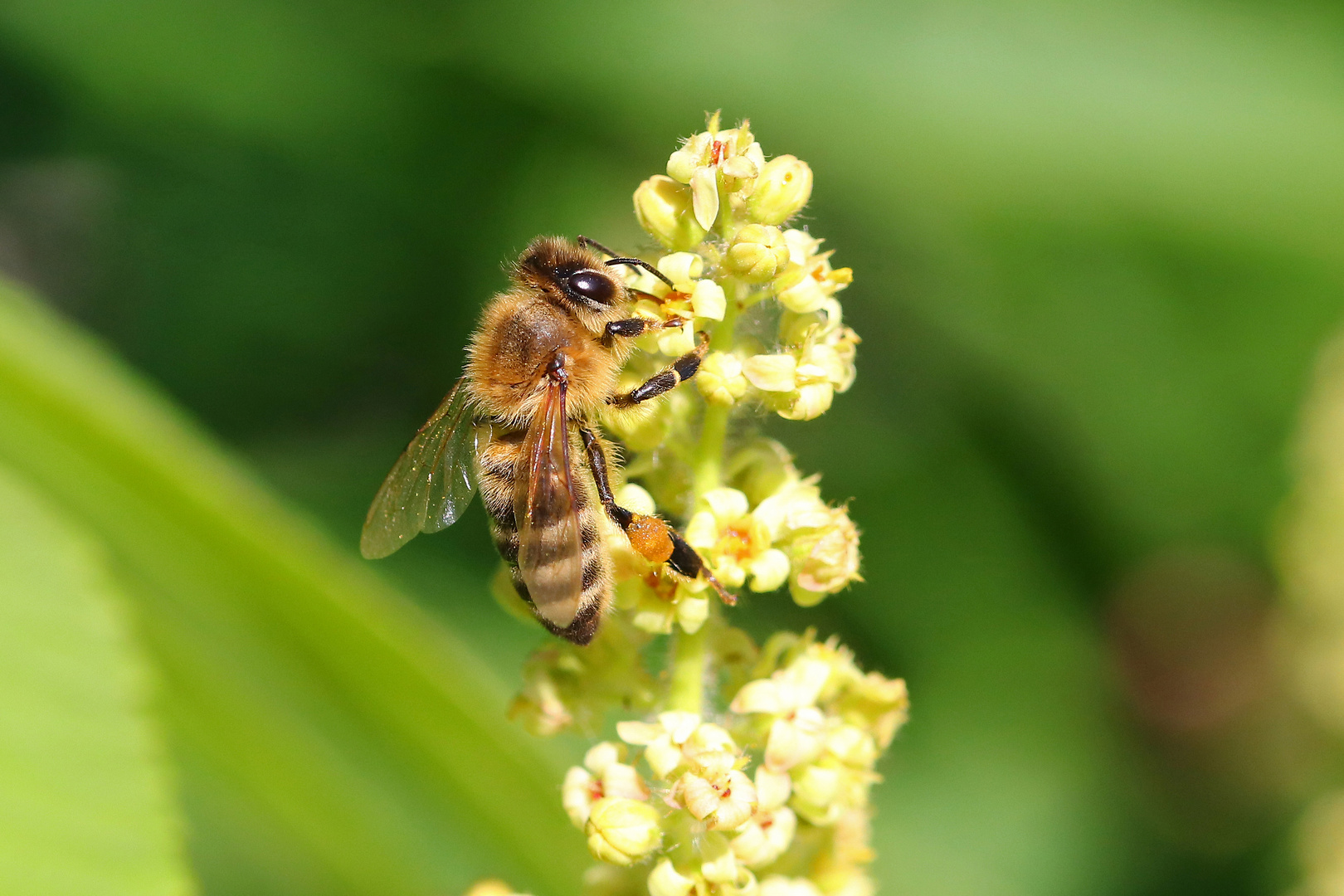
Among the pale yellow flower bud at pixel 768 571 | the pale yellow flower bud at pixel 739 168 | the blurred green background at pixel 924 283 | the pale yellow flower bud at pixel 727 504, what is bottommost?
the pale yellow flower bud at pixel 768 571

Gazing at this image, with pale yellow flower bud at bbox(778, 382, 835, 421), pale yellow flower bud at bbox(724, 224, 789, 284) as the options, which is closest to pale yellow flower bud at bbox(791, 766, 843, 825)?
pale yellow flower bud at bbox(778, 382, 835, 421)

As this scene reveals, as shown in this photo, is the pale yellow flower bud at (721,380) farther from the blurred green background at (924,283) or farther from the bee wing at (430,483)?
the blurred green background at (924,283)

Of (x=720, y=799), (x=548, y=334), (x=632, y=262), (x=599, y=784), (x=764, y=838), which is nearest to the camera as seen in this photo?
(x=720, y=799)

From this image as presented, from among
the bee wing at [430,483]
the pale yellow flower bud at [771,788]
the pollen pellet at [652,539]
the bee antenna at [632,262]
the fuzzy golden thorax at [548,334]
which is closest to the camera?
the pale yellow flower bud at [771,788]

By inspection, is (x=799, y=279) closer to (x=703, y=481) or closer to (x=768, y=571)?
(x=703, y=481)

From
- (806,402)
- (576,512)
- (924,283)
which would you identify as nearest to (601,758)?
(576,512)

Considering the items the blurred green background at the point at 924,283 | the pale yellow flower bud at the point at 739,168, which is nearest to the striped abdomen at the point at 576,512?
the pale yellow flower bud at the point at 739,168

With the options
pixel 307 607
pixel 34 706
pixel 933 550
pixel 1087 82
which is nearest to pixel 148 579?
pixel 307 607

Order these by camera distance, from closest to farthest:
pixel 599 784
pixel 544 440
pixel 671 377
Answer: pixel 599 784 < pixel 671 377 < pixel 544 440

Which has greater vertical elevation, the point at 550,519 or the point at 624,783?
the point at 550,519
